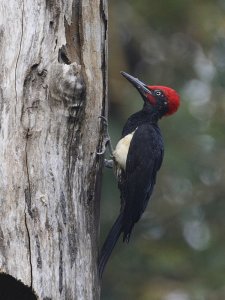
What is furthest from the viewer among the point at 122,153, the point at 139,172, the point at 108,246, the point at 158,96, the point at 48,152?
the point at 158,96

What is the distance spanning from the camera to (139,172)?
6.10 meters

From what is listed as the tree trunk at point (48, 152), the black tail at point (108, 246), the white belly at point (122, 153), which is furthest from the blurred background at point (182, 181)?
the tree trunk at point (48, 152)

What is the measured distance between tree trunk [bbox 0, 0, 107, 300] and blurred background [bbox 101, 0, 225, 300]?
142 inches

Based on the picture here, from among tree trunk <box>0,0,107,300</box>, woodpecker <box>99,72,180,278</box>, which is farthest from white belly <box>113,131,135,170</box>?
tree trunk <box>0,0,107,300</box>

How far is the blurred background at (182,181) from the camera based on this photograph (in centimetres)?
920

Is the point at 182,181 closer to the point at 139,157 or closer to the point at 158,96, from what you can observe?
the point at 158,96

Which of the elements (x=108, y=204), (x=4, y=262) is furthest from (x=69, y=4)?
(x=108, y=204)

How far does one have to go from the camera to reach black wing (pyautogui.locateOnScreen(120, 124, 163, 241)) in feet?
19.0

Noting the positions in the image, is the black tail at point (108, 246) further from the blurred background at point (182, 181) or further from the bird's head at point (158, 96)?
the blurred background at point (182, 181)

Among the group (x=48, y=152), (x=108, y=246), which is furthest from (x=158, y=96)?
(x=48, y=152)

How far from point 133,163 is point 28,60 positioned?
1.46 m

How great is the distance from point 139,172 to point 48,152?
1.32 metres

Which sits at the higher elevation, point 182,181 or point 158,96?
point 158,96

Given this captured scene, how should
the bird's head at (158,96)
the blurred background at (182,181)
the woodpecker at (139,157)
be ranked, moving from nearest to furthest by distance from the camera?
the woodpecker at (139,157) → the bird's head at (158,96) → the blurred background at (182,181)
